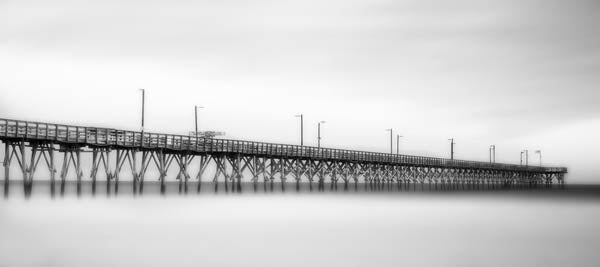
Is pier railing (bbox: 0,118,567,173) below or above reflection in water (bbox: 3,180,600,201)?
above

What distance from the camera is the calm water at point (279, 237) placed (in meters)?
17.7

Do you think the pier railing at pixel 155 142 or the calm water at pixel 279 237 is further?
the pier railing at pixel 155 142

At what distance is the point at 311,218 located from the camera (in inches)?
1169

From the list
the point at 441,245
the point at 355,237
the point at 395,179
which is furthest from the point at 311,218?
the point at 395,179

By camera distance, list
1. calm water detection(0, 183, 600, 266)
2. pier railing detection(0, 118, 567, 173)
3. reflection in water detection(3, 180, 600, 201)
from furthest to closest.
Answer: reflection in water detection(3, 180, 600, 201), pier railing detection(0, 118, 567, 173), calm water detection(0, 183, 600, 266)

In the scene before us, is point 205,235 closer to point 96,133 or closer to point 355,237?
point 355,237

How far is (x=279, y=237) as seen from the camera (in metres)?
22.5

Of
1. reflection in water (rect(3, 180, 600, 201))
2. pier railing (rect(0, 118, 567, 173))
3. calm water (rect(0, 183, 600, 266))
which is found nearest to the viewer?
calm water (rect(0, 183, 600, 266))

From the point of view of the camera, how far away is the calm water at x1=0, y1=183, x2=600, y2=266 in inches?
698

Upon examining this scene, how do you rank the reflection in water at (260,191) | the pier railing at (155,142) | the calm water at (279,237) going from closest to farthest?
the calm water at (279,237) < the pier railing at (155,142) < the reflection in water at (260,191)

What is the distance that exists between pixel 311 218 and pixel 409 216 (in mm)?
5401

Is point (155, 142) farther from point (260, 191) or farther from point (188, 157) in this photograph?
point (260, 191)

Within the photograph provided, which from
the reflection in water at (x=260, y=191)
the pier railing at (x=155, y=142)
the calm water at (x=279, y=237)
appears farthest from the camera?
the reflection in water at (x=260, y=191)

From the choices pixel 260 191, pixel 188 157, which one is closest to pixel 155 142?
pixel 188 157
